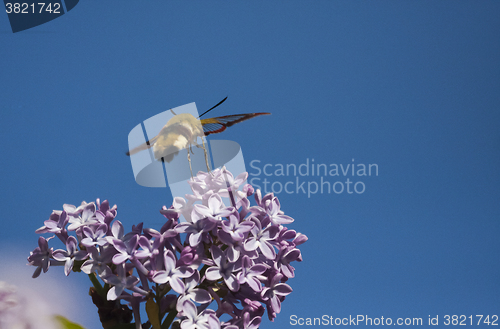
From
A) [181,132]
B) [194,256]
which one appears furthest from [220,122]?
[194,256]

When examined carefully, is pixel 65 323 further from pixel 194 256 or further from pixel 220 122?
pixel 220 122

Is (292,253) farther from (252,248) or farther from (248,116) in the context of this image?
(248,116)

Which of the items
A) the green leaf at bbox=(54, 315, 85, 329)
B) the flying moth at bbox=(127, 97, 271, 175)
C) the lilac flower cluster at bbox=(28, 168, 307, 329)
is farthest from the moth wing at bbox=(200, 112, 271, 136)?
the green leaf at bbox=(54, 315, 85, 329)

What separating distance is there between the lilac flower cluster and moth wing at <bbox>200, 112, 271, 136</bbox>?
133 millimetres

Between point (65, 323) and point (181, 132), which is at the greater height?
point (181, 132)

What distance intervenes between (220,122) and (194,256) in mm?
265

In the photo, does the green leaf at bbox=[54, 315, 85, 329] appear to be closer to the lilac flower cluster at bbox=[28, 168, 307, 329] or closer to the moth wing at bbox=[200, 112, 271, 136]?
the lilac flower cluster at bbox=[28, 168, 307, 329]

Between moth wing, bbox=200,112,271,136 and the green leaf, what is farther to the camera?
moth wing, bbox=200,112,271,136

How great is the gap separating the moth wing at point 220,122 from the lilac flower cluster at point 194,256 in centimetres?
13

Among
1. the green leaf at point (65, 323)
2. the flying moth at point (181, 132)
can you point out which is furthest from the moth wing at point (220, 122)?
the green leaf at point (65, 323)

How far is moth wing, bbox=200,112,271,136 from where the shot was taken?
25.6 inches

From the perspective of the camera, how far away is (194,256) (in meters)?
0.46

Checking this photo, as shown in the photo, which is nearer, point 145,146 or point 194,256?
point 194,256

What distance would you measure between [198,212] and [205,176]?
12cm
